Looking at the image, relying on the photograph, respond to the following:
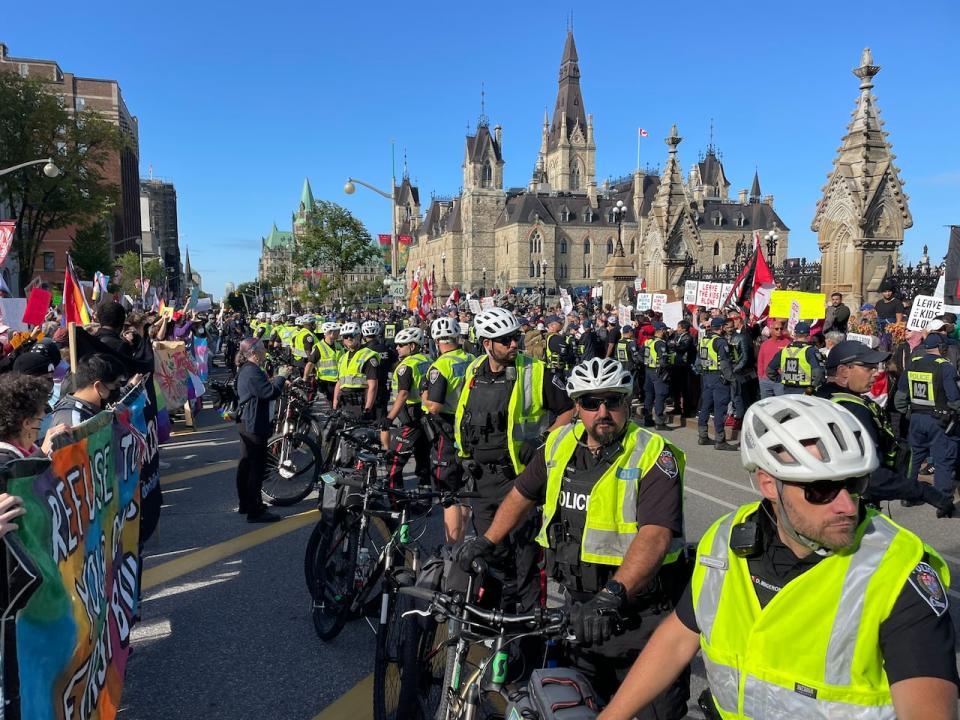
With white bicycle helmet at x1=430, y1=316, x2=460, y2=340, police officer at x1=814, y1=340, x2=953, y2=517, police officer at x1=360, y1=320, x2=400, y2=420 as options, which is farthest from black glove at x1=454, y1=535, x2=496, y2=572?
police officer at x1=360, y1=320, x2=400, y2=420

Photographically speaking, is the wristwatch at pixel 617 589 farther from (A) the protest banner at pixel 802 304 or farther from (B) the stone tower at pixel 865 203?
(B) the stone tower at pixel 865 203

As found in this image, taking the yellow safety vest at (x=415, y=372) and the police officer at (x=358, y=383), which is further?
the police officer at (x=358, y=383)

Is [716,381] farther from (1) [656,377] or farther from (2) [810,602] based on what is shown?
(2) [810,602]

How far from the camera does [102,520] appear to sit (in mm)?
3297

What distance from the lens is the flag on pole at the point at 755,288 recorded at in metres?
14.4

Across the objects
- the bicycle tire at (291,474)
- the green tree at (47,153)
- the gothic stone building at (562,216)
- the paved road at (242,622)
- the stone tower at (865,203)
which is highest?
the gothic stone building at (562,216)

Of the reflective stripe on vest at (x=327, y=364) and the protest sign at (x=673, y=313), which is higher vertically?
the protest sign at (x=673, y=313)

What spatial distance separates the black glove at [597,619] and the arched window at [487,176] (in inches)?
4816

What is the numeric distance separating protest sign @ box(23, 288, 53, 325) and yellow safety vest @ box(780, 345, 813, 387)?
11.2 meters

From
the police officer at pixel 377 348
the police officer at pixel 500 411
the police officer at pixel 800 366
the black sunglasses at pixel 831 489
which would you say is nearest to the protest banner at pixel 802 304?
the police officer at pixel 800 366

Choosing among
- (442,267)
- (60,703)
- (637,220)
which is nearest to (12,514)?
(60,703)

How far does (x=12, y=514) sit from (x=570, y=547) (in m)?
2.20

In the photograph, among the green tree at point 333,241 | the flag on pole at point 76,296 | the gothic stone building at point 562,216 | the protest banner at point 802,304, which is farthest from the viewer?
the gothic stone building at point 562,216

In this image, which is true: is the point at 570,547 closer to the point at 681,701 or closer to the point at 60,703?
the point at 681,701
